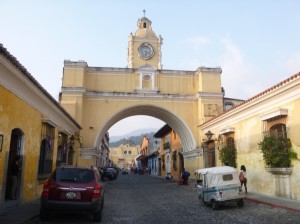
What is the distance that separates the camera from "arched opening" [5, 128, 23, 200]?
423 inches

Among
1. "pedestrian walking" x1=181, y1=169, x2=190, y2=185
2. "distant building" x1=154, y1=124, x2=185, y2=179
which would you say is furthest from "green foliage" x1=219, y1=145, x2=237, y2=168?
"distant building" x1=154, y1=124, x2=185, y2=179

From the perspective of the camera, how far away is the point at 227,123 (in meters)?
19.0

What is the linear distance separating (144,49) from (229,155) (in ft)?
47.3

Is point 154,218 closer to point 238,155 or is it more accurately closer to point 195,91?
point 238,155

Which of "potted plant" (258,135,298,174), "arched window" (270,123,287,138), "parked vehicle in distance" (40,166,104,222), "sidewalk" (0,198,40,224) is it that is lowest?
"sidewalk" (0,198,40,224)

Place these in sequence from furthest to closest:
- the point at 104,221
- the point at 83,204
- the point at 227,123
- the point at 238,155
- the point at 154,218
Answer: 1. the point at 227,123
2. the point at 238,155
3. the point at 154,218
4. the point at 104,221
5. the point at 83,204

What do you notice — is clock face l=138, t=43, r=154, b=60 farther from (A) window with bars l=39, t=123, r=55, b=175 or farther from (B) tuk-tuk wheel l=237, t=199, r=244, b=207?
(B) tuk-tuk wheel l=237, t=199, r=244, b=207

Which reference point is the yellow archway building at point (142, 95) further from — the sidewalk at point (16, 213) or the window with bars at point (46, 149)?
the sidewalk at point (16, 213)

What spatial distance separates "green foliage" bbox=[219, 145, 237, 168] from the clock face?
1297cm

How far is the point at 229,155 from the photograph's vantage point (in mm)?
18000

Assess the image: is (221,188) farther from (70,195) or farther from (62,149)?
(62,149)

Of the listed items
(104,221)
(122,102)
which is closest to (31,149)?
(104,221)

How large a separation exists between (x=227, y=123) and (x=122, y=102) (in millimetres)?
9500

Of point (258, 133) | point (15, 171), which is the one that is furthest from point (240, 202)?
point (15, 171)
